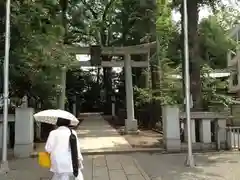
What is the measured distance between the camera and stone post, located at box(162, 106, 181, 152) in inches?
520

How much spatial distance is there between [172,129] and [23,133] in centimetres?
509

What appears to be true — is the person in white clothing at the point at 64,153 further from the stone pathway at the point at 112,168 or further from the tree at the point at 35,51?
the tree at the point at 35,51

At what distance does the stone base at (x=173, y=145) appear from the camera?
13.2 meters

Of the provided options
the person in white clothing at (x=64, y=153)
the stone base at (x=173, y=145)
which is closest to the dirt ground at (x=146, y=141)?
the stone base at (x=173, y=145)

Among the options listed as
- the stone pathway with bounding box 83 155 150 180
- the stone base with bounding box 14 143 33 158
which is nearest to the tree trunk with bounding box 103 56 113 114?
the stone base with bounding box 14 143 33 158

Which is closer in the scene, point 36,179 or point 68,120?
point 68,120

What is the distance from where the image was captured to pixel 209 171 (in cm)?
974

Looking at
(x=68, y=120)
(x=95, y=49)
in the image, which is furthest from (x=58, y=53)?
(x=68, y=120)

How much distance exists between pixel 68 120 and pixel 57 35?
954 centimetres

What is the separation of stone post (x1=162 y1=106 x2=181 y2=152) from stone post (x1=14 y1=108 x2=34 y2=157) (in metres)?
4.67

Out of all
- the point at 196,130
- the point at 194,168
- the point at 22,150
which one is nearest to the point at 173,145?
the point at 196,130

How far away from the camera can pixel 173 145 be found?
520 inches

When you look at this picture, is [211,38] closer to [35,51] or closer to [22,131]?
[35,51]

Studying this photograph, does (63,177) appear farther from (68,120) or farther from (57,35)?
(57,35)
